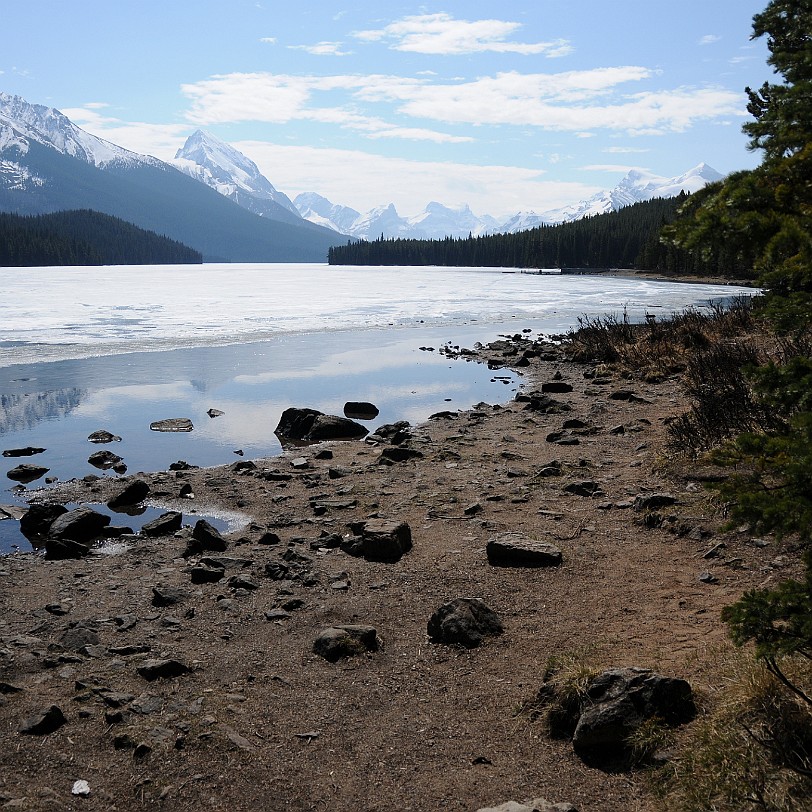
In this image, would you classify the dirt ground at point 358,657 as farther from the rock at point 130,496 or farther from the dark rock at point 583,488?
the rock at point 130,496

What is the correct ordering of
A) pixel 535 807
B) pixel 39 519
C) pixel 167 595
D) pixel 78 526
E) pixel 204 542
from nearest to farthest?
pixel 535 807 < pixel 167 595 < pixel 204 542 < pixel 78 526 < pixel 39 519

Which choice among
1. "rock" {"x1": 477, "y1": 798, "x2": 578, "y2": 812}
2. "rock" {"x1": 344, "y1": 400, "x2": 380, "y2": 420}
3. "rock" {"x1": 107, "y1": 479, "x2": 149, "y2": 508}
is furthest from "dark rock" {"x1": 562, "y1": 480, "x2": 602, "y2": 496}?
"rock" {"x1": 344, "y1": 400, "x2": 380, "y2": 420}

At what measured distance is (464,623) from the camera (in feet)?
23.0

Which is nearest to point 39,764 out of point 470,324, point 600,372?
point 600,372

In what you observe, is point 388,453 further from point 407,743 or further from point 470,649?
point 407,743

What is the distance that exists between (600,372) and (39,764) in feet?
71.5

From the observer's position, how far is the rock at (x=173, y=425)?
18.1 m

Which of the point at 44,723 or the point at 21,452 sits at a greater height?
the point at 44,723

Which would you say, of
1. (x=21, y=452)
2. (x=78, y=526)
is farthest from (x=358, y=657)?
(x=21, y=452)

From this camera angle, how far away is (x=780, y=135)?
4.18m

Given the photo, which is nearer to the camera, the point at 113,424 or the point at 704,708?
the point at 704,708

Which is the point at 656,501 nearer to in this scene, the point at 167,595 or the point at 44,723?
the point at 167,595

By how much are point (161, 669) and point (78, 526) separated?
15.8ft

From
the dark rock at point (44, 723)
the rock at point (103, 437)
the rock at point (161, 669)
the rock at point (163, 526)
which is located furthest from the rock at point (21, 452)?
the dark rock at point (44, 723)
